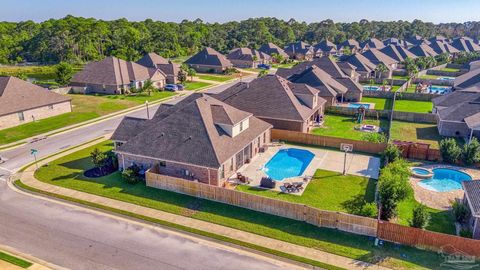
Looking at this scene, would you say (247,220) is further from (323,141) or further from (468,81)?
(468,81)

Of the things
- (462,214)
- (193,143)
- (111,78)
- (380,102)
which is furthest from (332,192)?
(111,78)

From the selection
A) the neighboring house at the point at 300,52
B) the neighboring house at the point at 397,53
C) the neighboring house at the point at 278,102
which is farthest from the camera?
the neighboring house at the point at 300,52

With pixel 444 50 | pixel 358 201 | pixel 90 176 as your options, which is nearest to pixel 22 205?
pixel 90 176

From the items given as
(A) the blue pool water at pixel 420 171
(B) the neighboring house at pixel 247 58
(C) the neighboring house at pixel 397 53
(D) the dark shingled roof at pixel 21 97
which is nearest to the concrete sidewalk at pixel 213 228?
(A) the blue pool water at pixel 420 171

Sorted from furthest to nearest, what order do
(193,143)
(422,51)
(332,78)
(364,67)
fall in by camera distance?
(422,51), (364,67), (332,78), (193,143)

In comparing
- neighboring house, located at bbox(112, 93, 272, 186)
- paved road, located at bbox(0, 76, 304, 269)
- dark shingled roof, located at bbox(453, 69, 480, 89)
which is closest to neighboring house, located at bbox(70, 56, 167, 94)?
neighboring house, located at bbox(112, 93, 272, 186)

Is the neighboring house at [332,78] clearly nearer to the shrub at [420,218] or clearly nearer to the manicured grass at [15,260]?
the shrub at [420,218]
